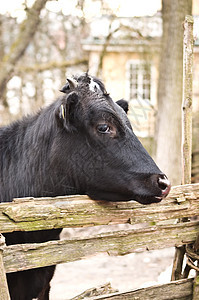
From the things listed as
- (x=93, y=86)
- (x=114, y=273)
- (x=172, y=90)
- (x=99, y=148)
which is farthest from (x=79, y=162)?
(x=172, y=90)

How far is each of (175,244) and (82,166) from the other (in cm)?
111

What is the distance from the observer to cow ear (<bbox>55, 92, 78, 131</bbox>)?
3189 millimetres

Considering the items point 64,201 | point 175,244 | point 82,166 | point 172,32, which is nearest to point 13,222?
point 64,201

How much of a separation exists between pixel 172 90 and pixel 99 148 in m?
6.20

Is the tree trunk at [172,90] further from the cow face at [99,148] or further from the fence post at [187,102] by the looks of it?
the cow face at [99,148]

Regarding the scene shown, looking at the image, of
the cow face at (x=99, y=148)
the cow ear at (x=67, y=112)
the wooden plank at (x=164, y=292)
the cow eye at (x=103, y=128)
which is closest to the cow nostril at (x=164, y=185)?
the cow face at (x=99, y=148)

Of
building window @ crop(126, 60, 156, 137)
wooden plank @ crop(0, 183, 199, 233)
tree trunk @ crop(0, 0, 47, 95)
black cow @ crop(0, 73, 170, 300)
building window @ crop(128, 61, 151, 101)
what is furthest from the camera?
building window @ crop(128, 61, 151, 101)

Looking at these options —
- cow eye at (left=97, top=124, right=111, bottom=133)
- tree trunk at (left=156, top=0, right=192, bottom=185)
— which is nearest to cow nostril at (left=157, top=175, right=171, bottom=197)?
cow eye at (left=97, top=124, right=111, bottom=133)

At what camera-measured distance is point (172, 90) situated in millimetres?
9109

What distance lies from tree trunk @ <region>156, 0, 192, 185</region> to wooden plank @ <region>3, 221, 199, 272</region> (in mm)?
5476

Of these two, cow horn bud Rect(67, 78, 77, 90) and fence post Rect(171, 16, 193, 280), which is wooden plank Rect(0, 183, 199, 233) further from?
cow horn bud Rect(67, 78, 77, 90)

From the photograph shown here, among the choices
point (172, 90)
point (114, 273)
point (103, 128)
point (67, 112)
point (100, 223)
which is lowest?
point (114, 273)

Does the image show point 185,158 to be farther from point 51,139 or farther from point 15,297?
point 15,297

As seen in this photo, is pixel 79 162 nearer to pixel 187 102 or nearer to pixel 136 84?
pixel 187 102
